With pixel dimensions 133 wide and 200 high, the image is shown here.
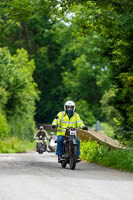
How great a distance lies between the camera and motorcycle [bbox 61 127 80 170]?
1647 cm

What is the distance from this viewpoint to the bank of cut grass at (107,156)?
54.7 ft

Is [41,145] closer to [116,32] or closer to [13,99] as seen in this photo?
[13,99]

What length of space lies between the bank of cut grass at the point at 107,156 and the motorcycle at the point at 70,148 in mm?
1338

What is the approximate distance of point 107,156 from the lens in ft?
60.8

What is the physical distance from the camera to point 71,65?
239ft

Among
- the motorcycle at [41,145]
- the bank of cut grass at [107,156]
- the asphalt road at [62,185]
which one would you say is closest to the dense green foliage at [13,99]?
the motorcycle at [41,145]

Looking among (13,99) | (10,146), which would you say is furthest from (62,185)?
(13,99)

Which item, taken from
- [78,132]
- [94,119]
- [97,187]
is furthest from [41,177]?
[94,119]

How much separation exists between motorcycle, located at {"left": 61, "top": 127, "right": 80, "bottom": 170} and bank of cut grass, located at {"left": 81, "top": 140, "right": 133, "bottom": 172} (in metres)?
1.34

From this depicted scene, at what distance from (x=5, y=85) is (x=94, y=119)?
28.7 m

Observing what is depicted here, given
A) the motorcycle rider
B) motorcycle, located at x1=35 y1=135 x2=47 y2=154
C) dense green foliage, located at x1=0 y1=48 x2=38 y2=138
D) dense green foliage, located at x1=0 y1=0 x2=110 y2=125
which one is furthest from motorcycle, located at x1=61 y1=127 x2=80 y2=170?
dense green foliage, located at x1=0 y1=0 x2=110 y2=125

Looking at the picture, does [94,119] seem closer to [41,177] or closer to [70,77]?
[70,77]

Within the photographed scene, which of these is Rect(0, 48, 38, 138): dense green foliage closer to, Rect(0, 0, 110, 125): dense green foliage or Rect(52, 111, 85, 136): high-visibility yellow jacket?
Rect(0, 0, 110, 125): dense green foliage

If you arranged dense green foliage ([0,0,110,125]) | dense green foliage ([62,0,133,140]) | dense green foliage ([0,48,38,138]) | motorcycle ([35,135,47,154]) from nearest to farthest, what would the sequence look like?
dense green foliage ([62,0,133,140])
motorcycle ([35,135,47,154])
dense green foliage ([0,48,38,138])
dense green foliage ([0,0,110,125])
